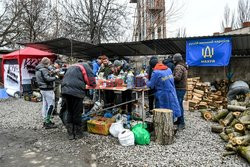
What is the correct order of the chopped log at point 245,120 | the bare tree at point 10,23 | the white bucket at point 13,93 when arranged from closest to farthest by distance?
the chopped log at point 245,120, the white bucket at point 13,93, the bare tree at point 10,23

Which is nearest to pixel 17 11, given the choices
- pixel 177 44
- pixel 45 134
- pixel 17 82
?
pixel 17 82

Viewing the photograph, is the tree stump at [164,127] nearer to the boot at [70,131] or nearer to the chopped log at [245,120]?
the chopped log at [245,120]

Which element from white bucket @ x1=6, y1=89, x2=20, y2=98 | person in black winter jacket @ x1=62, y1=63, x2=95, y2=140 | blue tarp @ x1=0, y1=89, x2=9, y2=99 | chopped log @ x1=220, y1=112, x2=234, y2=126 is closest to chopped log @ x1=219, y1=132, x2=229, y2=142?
chopped log @ x1=220, y1=112, x2=234, y2=126

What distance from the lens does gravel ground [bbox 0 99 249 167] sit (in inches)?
181

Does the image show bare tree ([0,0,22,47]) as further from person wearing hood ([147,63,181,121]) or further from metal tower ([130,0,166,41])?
person wearing hood ([147,63,181,121])

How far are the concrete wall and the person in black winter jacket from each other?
6.16 metres

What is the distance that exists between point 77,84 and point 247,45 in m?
6.88

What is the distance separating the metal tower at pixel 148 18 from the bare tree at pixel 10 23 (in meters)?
9.35

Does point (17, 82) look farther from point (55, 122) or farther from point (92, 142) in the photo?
point (92, 142)

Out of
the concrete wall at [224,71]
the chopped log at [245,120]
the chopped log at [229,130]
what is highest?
the concrete wall at [224,71]

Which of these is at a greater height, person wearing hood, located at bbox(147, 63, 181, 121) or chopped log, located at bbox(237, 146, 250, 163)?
person wearing hood, located at bbox(147, 63, 181, 121)

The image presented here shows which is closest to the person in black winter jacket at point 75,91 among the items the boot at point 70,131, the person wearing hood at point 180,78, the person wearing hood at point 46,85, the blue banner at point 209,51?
the boot at point 70,131

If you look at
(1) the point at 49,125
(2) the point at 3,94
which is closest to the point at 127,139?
(1) the point at 49,125

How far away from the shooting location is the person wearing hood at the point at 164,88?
5852 millimetres
